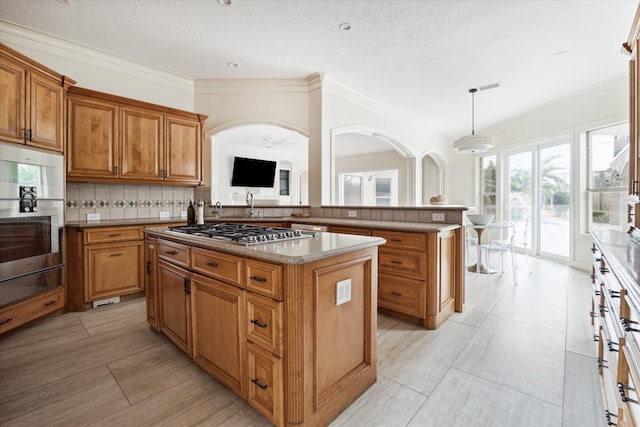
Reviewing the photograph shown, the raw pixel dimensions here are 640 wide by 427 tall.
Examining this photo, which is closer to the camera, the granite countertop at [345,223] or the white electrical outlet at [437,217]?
the granite countertop at [345,223]

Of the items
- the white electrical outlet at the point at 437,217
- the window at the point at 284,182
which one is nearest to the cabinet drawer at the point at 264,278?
the white electrical outlet at the point at 437,217

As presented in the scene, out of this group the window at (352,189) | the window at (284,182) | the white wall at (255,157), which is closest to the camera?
the white wall at (255,157)

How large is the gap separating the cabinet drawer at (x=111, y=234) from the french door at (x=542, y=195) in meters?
5.84

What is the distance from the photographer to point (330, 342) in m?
1.47

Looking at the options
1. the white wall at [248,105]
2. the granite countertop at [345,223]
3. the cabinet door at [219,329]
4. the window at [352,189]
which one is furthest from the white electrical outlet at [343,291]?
the window at [352,189]

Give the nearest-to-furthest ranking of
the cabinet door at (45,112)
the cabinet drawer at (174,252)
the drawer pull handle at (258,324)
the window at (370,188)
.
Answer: the drawer pull handle at (258,324) → the cabinet drawer at (174,252) → the cabinet door at (45,112) → the window at (370,188)

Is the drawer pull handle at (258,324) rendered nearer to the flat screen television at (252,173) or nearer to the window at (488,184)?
the flat screen television at (252,173)

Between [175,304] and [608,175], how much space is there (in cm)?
616

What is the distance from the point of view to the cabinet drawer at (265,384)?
1338mm

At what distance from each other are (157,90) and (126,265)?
7.97 ft

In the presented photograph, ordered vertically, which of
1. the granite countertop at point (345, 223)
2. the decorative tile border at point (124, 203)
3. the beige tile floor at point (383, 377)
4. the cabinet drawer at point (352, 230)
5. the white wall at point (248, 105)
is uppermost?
the white wall at point (248, 105)

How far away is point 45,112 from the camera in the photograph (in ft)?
8.84

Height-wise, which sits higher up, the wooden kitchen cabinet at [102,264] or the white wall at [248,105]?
the white wall at [248,105]

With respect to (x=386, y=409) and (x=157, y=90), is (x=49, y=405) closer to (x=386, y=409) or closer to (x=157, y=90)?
(x=386, y=409)
